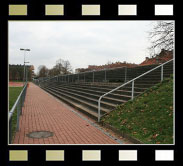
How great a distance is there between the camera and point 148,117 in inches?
264

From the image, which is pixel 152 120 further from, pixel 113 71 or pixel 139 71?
pixel 113 71

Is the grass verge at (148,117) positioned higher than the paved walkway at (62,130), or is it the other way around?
the grass verge at (148,117)

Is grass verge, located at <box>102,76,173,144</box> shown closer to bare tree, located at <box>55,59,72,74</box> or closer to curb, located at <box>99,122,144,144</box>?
curb, located at <box>99,122,144,144</box>

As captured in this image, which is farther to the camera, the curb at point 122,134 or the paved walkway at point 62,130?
the paved walkway at point 62,130

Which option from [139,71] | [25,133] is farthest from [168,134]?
[139,71]

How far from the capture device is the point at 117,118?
754 centimetres

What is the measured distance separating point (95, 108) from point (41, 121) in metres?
2.67

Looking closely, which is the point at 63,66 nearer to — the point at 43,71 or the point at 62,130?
the point at 43,71

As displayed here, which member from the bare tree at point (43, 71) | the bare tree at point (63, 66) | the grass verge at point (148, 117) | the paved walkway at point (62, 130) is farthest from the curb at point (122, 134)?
the bare tree at point (43, 71)

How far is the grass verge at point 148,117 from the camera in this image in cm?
554

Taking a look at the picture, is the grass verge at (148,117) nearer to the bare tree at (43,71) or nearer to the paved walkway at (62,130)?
the paved walkway at (62,130)

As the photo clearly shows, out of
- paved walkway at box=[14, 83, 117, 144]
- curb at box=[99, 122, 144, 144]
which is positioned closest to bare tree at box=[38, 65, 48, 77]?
paved walkway at box=[14, 83, 117, 144]

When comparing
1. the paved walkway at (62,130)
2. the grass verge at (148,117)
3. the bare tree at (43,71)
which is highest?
the bare tree at (43,71)

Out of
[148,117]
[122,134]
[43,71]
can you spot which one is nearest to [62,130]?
[122,134]
